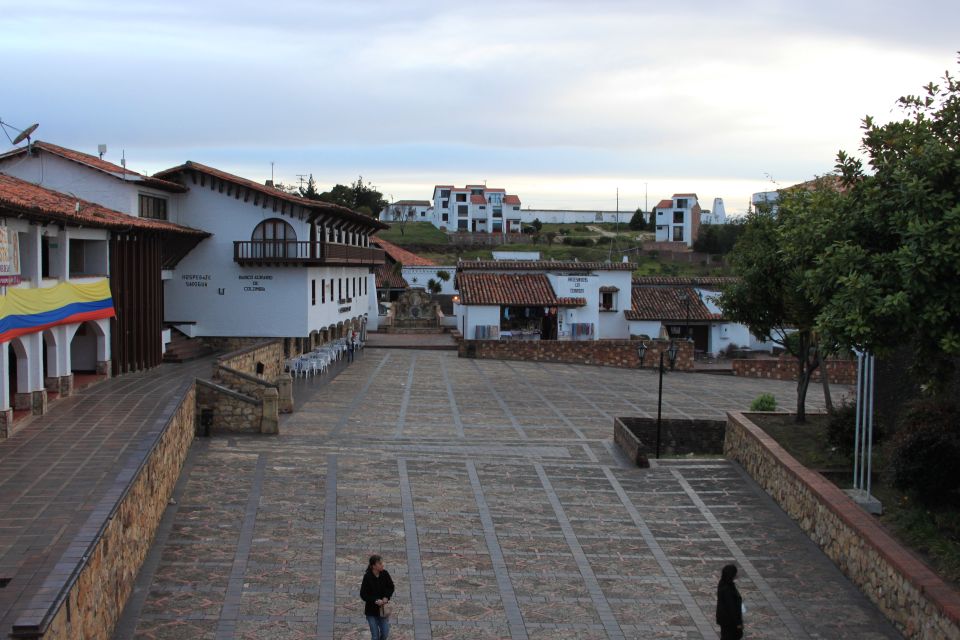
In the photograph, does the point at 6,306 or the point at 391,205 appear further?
the point at 391,205

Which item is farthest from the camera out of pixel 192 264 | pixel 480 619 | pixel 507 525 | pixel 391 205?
pixel 391 205

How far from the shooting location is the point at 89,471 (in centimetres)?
1259

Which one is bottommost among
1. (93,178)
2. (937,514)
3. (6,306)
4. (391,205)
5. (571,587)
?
(571,587)

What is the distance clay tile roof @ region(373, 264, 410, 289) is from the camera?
59.8 m

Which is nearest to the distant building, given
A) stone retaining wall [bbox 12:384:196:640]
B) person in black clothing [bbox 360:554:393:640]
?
stone retaining wall [bbox 12:384:196:640]

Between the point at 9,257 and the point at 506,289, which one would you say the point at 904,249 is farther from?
the point at 506,289

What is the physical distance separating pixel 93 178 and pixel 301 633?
2057 cm

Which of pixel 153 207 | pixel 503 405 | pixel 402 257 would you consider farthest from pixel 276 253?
pixel 402 257

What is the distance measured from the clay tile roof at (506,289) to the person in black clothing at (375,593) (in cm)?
3082

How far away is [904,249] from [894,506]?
5.12 metres

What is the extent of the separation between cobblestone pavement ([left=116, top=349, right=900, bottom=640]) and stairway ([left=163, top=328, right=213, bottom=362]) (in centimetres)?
650

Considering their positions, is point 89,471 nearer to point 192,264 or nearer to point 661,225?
point 192,264

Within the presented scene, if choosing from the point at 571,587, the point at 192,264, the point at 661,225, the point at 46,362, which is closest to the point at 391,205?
the point at 661,225

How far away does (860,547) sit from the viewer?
12008 millimetres
